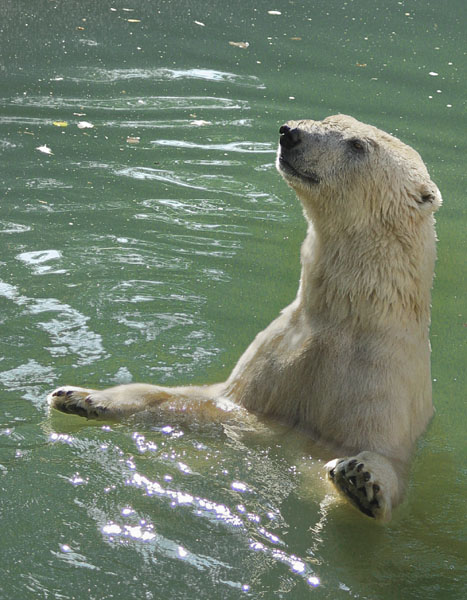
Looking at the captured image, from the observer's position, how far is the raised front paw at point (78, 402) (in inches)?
187

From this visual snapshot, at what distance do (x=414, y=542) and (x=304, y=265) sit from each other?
135 cm

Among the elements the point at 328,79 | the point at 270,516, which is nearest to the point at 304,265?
the point at 270,516

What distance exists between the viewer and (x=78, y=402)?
475 cm

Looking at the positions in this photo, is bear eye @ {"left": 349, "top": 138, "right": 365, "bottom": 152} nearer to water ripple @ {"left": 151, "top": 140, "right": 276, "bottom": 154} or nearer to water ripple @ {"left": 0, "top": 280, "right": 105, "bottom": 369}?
water ripple @ {"left": 0, "top": 280, "right": 105, "bottom": 369}

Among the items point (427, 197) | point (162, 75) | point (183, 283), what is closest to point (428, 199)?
point (427, 197)

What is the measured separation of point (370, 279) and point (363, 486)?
1.00 metres

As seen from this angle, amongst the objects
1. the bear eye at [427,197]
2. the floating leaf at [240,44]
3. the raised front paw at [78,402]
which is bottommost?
the raised front paw at [78,402]

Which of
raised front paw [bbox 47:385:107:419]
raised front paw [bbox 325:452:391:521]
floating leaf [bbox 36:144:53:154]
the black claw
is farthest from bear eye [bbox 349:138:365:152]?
floating leaf [bbox 36:144:53:154]

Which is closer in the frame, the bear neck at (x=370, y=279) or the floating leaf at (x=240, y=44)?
the bear neck at (x=370, y=279)

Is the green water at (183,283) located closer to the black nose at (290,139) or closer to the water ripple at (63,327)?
the water ripple at (63,327)

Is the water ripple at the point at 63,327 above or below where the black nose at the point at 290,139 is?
below

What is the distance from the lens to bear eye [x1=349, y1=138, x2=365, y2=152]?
4.59m

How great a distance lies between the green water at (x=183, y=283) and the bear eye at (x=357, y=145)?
1337 mm

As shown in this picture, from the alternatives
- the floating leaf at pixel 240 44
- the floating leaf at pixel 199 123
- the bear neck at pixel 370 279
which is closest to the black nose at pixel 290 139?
the bear neck at pixel 370 279
